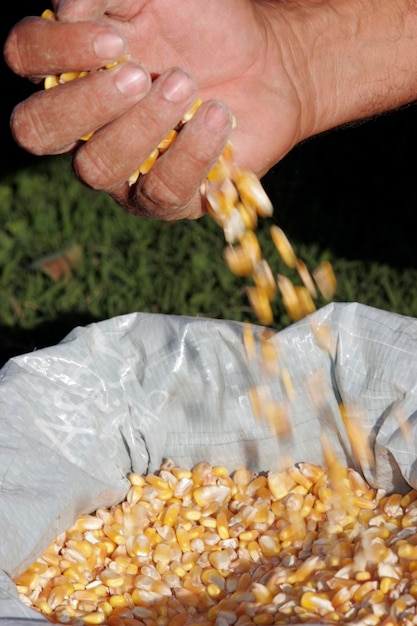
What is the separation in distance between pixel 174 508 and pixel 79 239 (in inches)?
65.8

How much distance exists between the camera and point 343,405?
6.96ft

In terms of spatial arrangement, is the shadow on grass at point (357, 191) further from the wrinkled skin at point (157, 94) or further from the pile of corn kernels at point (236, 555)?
the pile of corn kernels at point (236, 555)

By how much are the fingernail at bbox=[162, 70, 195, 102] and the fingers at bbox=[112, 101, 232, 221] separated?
2.4 inches

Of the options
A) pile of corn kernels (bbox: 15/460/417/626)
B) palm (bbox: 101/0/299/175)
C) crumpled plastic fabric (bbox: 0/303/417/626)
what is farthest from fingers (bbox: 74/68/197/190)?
pile of corn kernels (bbox: 15/460/417/626)

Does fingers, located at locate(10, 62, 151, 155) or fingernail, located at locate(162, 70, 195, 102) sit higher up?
fingers, located at locate(10, 62, 151, 155)

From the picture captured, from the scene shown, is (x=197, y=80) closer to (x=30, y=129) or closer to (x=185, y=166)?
(x=185, y=166)

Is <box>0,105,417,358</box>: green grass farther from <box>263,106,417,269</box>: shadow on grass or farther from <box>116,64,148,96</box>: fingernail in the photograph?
<box>116,64,148,96</box>: fingernail

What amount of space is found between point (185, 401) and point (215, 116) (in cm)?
68

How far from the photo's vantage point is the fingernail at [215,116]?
180 centimetres

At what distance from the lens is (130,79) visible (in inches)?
67.9

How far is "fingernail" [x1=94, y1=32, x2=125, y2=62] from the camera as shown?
5.58 ft

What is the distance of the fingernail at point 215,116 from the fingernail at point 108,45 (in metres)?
0.20

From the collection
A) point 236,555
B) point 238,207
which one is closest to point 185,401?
point 236,555

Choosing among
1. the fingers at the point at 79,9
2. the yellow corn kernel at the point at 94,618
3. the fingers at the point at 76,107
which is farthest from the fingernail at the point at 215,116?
the yellow corn kernel at the point at 94,618
